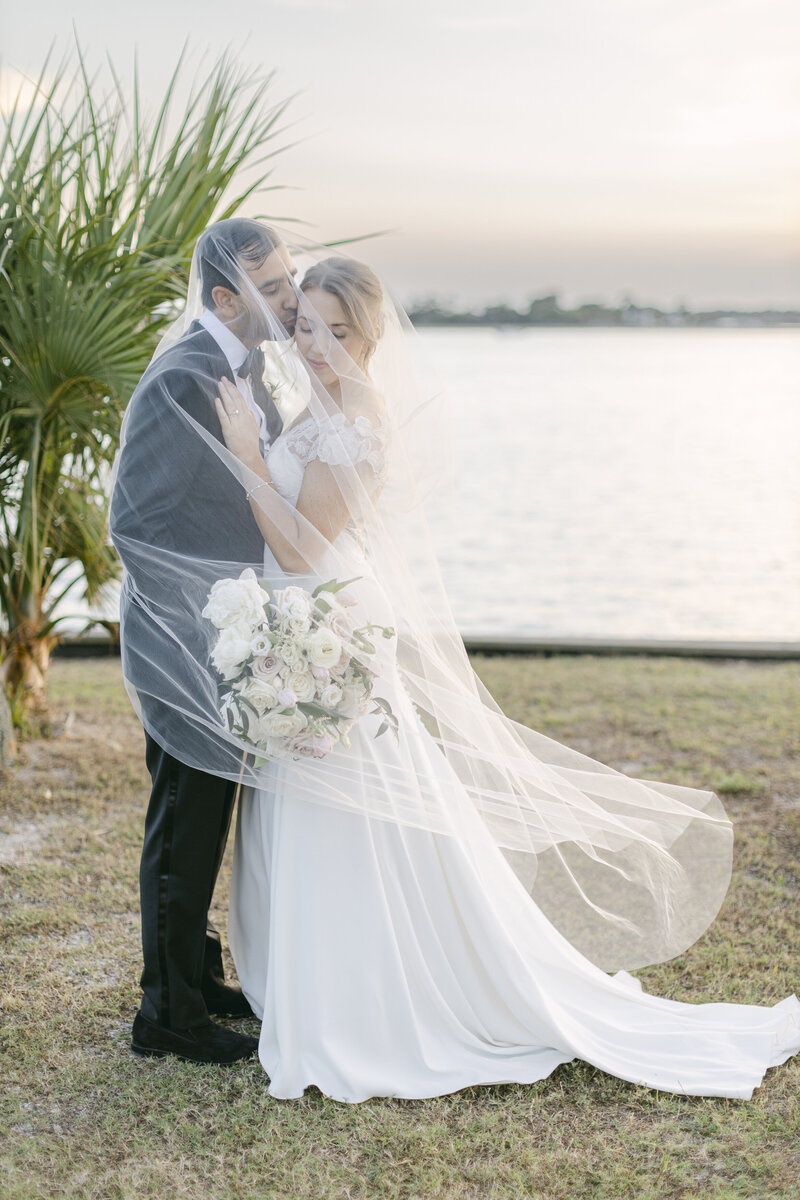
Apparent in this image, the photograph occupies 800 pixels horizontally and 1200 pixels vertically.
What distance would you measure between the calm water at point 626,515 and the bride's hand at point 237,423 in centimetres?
54

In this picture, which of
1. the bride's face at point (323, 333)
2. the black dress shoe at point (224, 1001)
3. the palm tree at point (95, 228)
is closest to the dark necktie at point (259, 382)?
the bride's face at point (323, 333)

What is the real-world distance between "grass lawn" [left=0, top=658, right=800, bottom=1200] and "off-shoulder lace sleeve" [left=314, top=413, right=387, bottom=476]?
1.54 m

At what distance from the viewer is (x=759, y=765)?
520cm

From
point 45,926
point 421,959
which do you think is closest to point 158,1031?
point 421,959

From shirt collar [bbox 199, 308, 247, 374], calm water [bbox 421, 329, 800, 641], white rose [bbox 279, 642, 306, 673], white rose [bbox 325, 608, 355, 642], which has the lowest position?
calm water [bbox 421, 329, 800, 641]

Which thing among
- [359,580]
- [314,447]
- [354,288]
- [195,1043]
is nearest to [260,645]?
[359,580]

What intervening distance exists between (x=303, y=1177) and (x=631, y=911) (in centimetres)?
129

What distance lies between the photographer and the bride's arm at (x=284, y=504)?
255cm

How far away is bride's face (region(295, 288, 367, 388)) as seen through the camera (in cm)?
258

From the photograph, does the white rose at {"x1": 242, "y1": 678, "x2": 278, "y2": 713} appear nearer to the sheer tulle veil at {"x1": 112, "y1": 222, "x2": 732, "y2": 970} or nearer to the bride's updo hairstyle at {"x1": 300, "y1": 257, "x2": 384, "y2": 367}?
the sheer tulle veil at {"x1": 112, "y1": 222, "x2": 732, "y2": 970}

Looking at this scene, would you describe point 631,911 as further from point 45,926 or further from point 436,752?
point 45,926

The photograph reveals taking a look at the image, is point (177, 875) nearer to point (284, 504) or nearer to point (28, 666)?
point (284, 504)

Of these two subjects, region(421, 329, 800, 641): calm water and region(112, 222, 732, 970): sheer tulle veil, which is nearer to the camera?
region(112, 222, 732, 970): sheer tulle veil

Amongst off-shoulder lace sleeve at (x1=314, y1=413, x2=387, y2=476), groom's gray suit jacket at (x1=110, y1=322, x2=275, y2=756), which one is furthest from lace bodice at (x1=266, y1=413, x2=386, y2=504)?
groom's gray suit jacket at (x1=110, y1=322, x2=275, y2=756)
